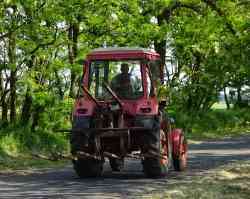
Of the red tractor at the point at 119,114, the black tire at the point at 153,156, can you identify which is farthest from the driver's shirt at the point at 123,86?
the black tire at the point at 153,156

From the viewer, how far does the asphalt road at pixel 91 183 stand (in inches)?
492

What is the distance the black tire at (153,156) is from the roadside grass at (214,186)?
2.13 feet

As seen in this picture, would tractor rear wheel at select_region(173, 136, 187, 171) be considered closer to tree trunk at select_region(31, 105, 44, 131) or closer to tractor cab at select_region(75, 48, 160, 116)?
tractor cab at select_region(75, 48, 160, 116)

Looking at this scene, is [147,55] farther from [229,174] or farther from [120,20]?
[120,20]

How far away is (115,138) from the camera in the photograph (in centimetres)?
1511

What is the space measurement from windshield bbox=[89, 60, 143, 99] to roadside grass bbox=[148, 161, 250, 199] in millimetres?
2334

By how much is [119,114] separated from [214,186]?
10.0 feet

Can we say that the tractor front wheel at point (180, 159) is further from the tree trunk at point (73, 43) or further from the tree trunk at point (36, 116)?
the tree trunk at point (36, 116)

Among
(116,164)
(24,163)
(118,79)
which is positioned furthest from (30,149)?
(118,79)

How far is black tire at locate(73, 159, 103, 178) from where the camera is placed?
1556cm

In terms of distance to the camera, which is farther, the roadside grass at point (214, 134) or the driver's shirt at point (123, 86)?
the roadside grass at point (214, 134)

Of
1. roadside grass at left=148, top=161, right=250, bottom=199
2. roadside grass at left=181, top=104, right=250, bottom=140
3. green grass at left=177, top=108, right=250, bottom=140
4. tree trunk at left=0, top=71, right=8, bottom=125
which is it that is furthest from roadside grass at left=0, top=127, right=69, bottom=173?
green grass at left=177, top=108, right=250, bottom=140

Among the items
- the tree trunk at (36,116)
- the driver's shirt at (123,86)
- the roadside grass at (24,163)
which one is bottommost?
the roadside grass at (24,163)

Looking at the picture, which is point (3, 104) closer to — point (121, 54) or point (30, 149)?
point (30, 149)
